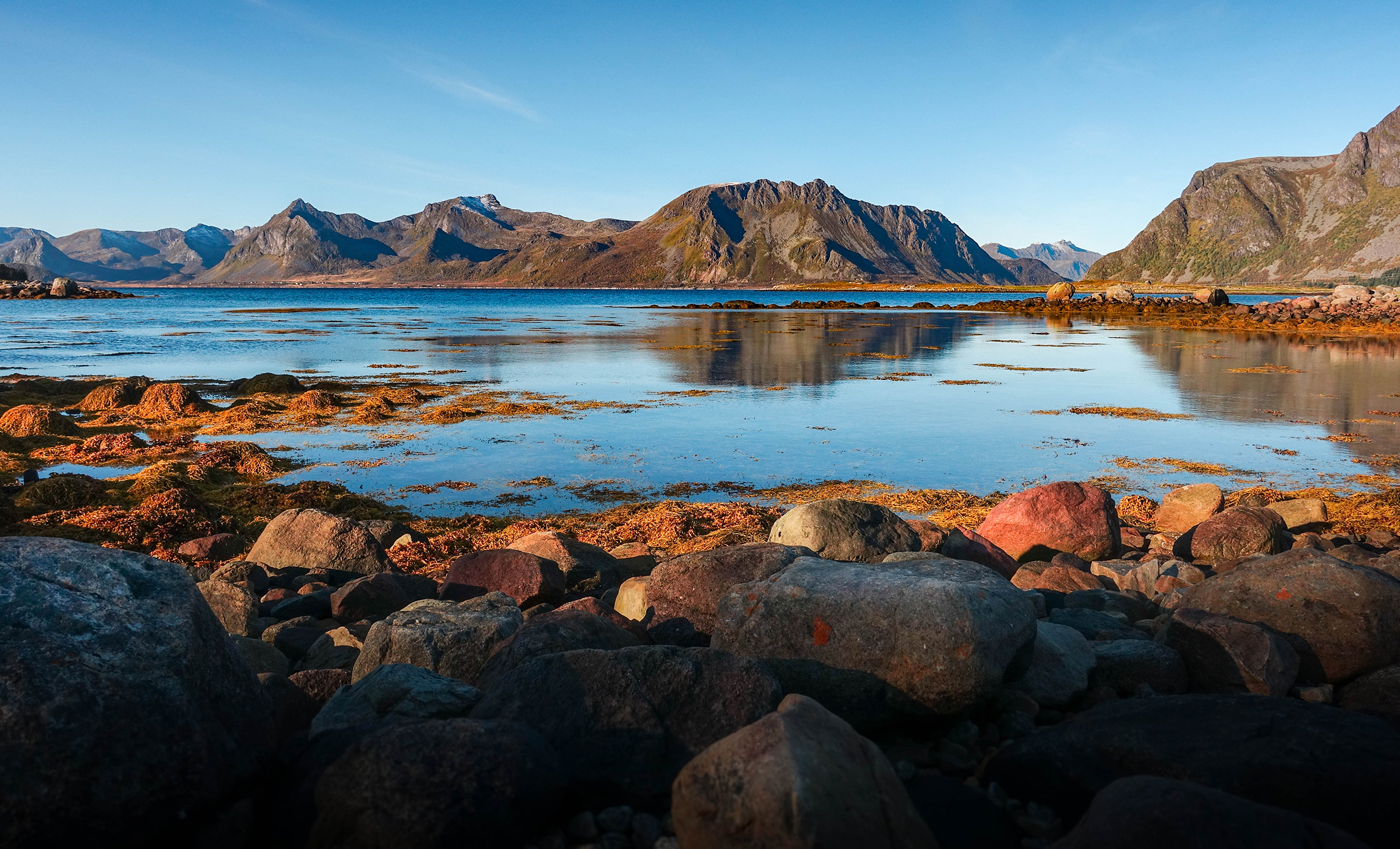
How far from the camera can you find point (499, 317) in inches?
3674

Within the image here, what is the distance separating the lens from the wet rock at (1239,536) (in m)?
10.8

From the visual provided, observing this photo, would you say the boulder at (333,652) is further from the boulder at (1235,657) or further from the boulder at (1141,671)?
the boulder at (1235,657)

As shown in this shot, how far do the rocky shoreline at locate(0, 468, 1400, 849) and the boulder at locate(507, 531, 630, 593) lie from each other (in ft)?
4.67

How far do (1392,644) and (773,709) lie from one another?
5.33 m

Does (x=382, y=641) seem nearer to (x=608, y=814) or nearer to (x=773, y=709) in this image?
(x=608, y=814)

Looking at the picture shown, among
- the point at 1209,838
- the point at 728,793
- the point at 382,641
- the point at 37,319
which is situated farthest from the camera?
the point at 37,319

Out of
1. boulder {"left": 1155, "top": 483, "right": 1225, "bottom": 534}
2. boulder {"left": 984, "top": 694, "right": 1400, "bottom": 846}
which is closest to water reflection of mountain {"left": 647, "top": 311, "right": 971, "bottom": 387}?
boulder {"left": 1155, "top": 483, "right": 1225, "bottom": 534}

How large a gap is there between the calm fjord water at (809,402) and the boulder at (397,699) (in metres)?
8.58

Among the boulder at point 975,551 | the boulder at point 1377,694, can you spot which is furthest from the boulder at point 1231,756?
the boulder at point 975,551

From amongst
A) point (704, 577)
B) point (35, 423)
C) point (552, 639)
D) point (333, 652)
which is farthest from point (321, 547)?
point (35, 423)

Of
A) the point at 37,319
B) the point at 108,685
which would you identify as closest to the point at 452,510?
the point at 108,685

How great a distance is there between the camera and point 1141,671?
21.5 ft

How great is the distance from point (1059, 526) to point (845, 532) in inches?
147

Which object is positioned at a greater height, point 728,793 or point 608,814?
point 728,793
